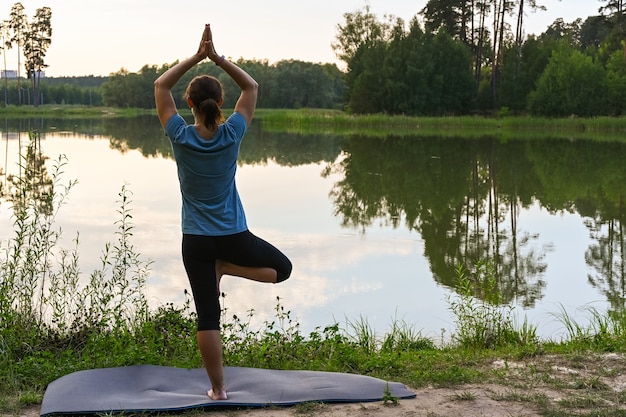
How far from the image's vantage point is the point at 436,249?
11305 millimetres

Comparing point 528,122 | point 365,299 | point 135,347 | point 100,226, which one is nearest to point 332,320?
point 365,299

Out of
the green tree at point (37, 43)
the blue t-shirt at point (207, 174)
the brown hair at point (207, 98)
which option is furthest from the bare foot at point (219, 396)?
the green tree at point (37, 43)

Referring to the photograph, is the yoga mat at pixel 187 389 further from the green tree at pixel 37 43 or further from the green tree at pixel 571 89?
the green tree at pixel 37 43

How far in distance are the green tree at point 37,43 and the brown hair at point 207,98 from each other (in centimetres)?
8536

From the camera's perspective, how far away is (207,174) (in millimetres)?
4234

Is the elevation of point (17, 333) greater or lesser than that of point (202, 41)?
lesser

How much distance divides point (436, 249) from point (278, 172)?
11777 mm

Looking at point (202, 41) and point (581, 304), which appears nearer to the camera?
point (202, 41)

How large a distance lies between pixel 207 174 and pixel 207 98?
1.35 feet

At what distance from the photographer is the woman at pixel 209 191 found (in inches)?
166

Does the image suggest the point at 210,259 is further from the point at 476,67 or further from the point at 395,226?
the point at 476,67

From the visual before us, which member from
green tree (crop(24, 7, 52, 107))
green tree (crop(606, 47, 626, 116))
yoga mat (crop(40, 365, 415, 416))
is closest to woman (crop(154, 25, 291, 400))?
yoga mat (crop(40, 365, 415, 416))

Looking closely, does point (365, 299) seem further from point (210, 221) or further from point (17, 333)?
point (210, 221)

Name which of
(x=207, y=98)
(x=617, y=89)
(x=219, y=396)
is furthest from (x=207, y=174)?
(x=617, y=89)
